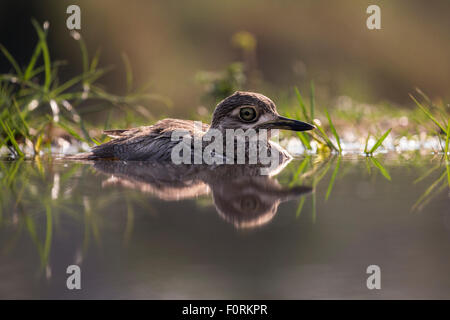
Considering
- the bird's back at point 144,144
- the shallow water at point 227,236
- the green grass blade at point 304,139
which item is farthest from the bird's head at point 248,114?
the shallow water at point 227,236

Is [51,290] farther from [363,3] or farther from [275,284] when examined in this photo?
[363,3]

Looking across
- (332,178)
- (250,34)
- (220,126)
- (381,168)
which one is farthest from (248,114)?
(250,34)

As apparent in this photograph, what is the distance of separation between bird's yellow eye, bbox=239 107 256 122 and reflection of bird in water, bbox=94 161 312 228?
2.35 feet

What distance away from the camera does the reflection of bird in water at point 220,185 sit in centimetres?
326

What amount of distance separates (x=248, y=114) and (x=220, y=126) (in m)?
0.30

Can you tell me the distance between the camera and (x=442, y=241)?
2625mm

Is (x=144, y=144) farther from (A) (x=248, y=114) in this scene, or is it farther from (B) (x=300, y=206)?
(B) (x=300, y=206)

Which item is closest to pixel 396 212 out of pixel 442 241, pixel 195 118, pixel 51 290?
pixel 442 241

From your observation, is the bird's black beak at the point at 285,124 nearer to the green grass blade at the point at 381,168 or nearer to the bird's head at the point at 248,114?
the bird's head at the point at 248,114

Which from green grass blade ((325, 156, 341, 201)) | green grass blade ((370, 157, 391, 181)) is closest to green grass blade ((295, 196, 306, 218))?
green grass blade ((325, 156, 341, 201))

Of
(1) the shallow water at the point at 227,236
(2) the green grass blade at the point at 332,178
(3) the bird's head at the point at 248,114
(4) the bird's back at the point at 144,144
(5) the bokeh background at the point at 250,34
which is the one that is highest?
(5) the bokeh background at the point at 250,34

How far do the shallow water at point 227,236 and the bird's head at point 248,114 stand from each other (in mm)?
1334

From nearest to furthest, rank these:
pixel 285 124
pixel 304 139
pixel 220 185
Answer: pixel 220 185, pixel 285 124, pixel 304 139

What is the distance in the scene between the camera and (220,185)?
413 centimetres
